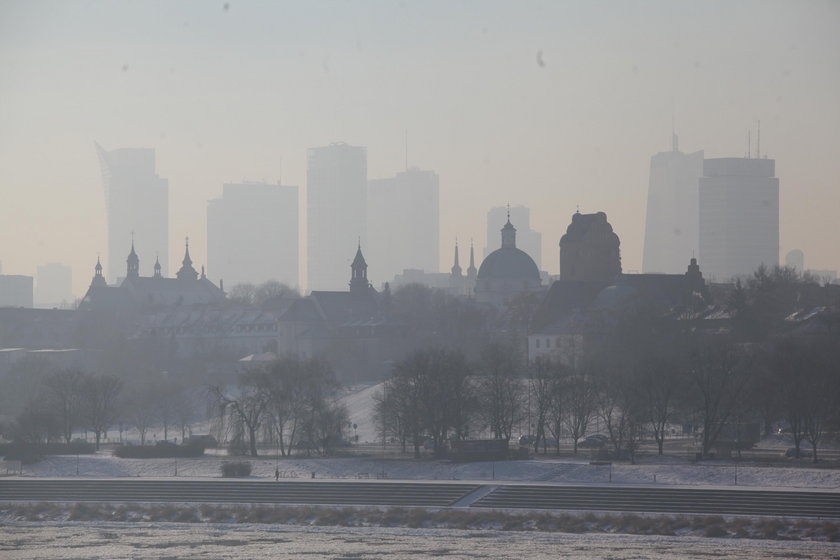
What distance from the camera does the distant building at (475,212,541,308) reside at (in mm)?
166375

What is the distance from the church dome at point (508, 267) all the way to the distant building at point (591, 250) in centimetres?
2425

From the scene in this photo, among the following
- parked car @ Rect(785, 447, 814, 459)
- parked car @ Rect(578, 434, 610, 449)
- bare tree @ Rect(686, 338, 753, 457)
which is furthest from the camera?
parked car @ Rect(578, 434, 610, 449)

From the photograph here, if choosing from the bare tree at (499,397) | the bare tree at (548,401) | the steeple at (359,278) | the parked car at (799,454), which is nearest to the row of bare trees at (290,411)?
the bare tree at (499,397)

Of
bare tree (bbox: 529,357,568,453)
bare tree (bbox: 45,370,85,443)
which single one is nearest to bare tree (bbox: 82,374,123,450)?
bare tree (bbox: 45,370,85,443)

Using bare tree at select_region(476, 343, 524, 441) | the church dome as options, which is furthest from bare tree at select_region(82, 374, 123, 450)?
the church dome

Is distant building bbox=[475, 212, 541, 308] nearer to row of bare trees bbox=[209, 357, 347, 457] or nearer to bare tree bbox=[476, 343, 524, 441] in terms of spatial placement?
row of bare trees bbox=[209, 357, 347, 457]

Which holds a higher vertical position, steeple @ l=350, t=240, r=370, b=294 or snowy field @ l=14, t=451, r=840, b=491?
steeple @ l=350, t=240, r=370, b=294

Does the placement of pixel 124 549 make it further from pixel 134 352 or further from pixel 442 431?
pixel 134 352

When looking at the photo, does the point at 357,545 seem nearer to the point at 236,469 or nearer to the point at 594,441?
the point at 236,469

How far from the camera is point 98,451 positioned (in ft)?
247

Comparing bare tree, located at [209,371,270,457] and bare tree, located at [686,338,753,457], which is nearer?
bare tree, located at [686,338,753,457]

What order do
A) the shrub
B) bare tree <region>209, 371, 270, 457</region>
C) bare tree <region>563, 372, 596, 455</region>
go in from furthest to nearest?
1. bare tree <region>209, 371, 270, 457</region>
2. bare tree <region>563, 372, 596, 455</region>
3. the shrub

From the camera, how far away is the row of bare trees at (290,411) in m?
72.5

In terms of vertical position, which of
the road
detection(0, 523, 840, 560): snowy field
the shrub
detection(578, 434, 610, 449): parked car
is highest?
detection(578, 434, 610, 449): parked car
